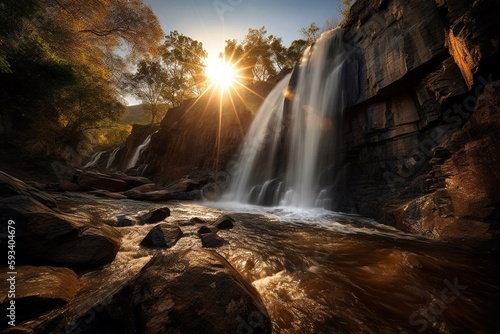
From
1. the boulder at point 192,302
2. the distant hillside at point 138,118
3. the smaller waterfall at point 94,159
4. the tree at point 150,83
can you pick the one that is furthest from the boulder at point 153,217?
the smaller waterfall at point 94,159

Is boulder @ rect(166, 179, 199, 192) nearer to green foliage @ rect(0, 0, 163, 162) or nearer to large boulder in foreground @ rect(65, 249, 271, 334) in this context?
green foliage @ rect(0, 0, 163, 162)

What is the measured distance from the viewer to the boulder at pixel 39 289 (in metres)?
2.14

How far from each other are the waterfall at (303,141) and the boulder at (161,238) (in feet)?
29.5

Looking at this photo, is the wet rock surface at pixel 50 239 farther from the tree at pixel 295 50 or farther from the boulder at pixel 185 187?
the tree at pixel 295 50

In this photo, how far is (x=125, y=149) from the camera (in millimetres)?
34781

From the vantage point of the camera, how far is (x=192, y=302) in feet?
6.67

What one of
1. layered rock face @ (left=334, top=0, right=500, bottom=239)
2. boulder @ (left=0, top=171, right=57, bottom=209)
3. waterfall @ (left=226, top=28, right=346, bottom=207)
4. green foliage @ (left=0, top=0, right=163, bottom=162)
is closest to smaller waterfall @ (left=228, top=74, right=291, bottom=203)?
waterfall @ (left=226, top=28, right=346, bottom=207)

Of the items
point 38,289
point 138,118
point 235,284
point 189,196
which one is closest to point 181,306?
point 235,284

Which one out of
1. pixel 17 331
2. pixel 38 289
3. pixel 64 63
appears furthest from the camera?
pixel 64 63

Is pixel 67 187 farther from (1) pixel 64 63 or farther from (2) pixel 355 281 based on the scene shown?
(2) pixel 355 281

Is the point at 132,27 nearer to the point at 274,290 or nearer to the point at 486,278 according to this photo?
the point at 274,290

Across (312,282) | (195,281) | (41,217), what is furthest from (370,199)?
(41,217)

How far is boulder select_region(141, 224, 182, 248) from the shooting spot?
461cm

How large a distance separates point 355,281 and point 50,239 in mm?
4928
